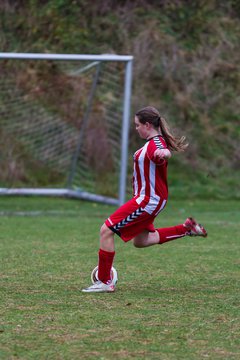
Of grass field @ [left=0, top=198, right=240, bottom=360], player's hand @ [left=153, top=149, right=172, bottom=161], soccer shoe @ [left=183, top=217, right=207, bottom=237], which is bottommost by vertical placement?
grass field @ [left=0, top=198, right=240, bottom=360]

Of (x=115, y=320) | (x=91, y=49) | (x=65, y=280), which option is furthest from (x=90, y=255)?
(x=91, y=49)

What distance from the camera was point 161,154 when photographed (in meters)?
6.70

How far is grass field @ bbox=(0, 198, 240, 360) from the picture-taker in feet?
16.6

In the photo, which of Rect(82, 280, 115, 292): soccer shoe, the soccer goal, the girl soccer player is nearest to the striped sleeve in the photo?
the girl soccer player

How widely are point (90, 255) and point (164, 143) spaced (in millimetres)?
2489

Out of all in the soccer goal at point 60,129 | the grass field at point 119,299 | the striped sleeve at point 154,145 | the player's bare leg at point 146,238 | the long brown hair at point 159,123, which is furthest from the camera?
the soccer goal at point 60,129

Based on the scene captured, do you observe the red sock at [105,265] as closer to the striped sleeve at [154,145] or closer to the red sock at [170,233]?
the red sock at [170,233]

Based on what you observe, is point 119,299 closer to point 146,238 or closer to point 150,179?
point 146,238

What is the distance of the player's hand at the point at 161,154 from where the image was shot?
668cm

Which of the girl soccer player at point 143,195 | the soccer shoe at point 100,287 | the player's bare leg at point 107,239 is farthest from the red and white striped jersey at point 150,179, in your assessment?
the soccer shoe at point 100,287

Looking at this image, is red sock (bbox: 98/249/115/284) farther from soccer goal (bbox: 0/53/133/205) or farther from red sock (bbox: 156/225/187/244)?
soccer goal (bbox: 0/53/133/205)

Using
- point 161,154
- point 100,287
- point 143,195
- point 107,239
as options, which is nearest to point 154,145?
point 161,154

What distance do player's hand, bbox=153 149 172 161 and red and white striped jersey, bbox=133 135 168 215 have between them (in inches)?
3.9

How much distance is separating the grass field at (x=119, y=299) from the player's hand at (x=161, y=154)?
987 mm
